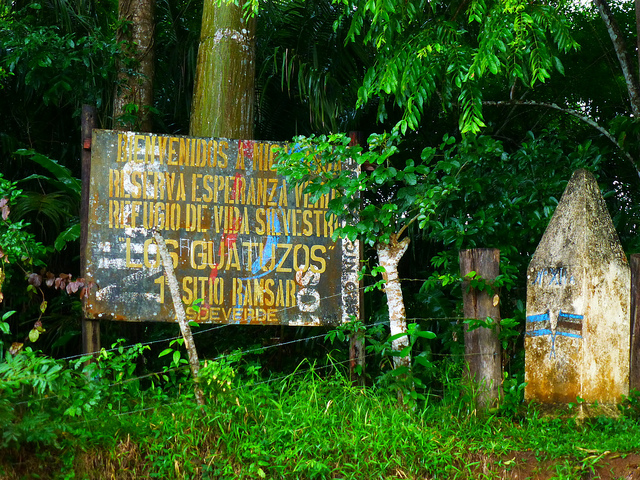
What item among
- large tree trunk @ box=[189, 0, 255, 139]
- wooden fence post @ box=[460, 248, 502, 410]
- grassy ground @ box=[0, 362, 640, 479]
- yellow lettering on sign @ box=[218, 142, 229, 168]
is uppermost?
large tree trunk @ box=[189, 0, 255, 139]

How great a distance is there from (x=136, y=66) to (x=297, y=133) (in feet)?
5.31

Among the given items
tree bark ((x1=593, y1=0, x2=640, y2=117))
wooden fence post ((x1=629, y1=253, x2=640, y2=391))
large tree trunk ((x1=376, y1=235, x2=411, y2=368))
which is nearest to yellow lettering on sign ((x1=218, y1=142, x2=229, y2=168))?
large tree trunk ((x1=376, y1=235, x2=411, y2=368))

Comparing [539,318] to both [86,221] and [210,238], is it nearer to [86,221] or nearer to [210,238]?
[210,238]

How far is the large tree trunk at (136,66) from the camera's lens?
6.18 m

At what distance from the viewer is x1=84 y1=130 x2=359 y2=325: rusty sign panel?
4.63m

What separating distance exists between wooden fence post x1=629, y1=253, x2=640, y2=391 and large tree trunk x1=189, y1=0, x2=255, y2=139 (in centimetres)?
304

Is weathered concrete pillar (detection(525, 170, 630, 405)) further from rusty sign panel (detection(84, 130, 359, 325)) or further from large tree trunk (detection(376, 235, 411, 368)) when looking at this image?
rusty sign panel (detection(84, 130, 359, 325))

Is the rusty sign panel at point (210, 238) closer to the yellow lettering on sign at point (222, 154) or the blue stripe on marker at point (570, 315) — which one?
the yellow lettering on sign at point (222, 154)

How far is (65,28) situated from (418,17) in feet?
11.8

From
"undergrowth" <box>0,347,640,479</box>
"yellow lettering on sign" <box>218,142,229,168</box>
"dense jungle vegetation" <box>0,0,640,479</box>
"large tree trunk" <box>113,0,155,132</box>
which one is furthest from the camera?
"large tree trunk" <box>113,0,155,132</box>

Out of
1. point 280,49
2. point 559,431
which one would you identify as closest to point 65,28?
point 280,49

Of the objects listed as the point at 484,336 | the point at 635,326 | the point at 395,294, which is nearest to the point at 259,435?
the point at 395,294

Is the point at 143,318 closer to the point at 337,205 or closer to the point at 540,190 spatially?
the point at 337,205

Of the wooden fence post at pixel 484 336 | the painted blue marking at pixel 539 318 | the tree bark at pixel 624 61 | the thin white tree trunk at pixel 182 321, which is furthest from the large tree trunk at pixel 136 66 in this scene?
the tree bark at pixel 624 61
